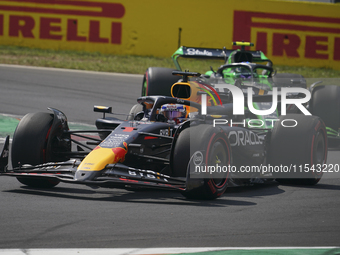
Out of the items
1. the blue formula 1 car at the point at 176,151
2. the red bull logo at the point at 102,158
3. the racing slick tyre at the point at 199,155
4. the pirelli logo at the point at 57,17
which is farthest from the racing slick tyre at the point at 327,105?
the pirelli logo at the point at 57,17

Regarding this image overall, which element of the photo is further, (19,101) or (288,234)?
(19,101)

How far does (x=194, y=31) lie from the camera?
20.4m

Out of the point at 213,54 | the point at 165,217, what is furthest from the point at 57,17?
the point at 165,217

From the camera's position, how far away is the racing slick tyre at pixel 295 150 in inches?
285

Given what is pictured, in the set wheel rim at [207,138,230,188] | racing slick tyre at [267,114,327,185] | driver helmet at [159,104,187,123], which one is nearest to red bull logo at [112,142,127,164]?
wheel rim at [207,138,230,188]

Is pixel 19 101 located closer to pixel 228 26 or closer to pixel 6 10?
pixel 6 10

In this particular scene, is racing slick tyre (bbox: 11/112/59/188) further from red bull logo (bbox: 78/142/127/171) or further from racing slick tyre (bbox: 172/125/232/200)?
racing slick tyre (bbox: 172/125/232/200)

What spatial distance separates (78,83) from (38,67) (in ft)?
8.25

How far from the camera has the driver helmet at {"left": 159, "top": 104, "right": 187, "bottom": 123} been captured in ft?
23.7

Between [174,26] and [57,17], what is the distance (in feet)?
12.9

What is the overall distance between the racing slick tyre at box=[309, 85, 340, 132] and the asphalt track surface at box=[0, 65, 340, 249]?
8.42ft

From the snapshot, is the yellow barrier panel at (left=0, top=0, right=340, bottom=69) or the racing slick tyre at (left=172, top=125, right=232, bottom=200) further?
the yellow barrier panel at (left=0, top=0, right=340, bottom=69)

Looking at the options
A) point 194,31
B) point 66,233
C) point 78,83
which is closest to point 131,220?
point 66,233

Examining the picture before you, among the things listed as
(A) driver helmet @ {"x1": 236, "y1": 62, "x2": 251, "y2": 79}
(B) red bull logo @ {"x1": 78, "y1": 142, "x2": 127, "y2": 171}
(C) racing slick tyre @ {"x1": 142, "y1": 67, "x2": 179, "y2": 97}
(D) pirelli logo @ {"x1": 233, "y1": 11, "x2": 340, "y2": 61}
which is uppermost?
(D) pirelli logo @ {"x1": 233, "y1": 11, "x2": 340, "y2": 61}
